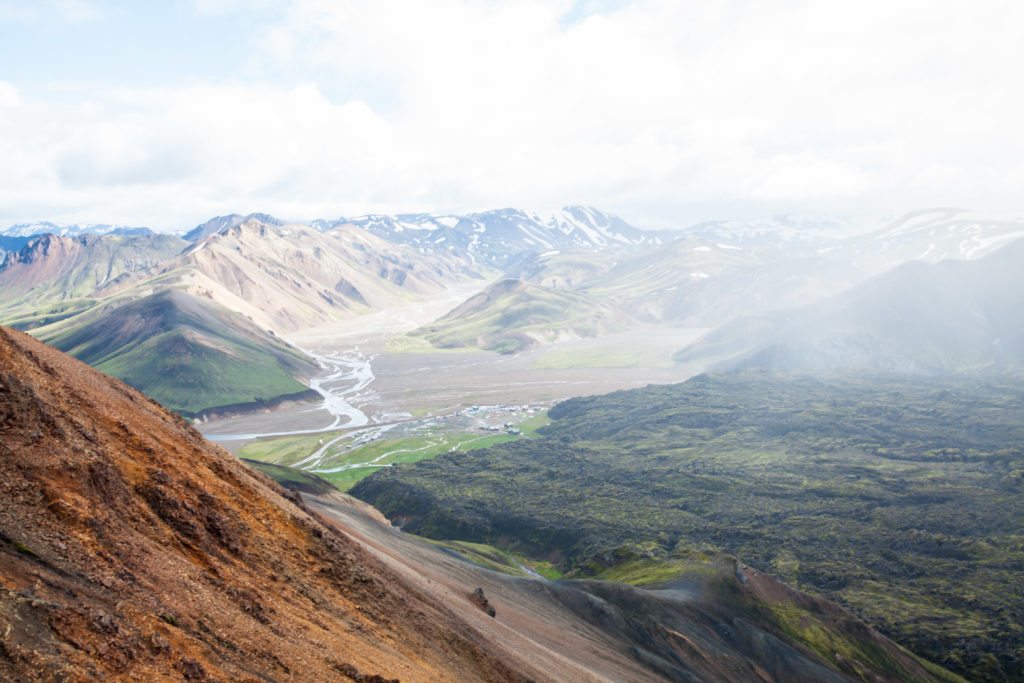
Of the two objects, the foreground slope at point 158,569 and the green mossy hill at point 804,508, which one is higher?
the foreground slope at point 158,569

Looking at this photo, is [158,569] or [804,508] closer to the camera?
[158,569]

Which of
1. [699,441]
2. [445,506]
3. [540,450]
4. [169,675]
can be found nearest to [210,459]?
[169,675]

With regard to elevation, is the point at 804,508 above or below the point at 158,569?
below

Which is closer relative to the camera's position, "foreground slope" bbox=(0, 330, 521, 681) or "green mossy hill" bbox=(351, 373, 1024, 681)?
"foreground slope" bbox=(0, 330, 521, 681)

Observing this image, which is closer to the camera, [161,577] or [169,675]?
[169,675]

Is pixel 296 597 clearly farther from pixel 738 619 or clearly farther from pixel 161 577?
pixel 738 619
